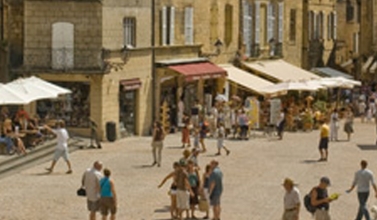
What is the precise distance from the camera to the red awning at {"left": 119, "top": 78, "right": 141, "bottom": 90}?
44419mm

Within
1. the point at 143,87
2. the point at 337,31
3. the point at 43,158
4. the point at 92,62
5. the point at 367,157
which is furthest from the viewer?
the point at 337,31

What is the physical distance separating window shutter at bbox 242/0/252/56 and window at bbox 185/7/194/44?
6839mm

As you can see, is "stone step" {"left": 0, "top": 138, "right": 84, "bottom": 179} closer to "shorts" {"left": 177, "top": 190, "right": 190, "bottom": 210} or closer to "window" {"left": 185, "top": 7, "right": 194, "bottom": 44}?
"shorts" {"left": 177, "top": 190, "right": 190, "bottom": 210}

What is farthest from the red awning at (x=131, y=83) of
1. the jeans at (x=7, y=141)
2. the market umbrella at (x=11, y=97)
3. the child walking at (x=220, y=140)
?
the jeans at (x=7, y=141)

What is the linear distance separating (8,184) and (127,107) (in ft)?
45.7

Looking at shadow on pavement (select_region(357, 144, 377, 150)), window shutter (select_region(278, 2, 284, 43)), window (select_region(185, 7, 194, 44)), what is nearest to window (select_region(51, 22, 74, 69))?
window (select_region(185, 7, 194, 44))

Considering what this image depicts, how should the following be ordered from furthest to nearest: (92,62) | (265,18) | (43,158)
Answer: (265,18) < (92,62) < (43,158)

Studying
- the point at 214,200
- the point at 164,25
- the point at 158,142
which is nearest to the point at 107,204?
the point at 214,200

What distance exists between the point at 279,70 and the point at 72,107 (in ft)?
59.9

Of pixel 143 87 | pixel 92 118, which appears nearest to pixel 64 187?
pixel 92 118

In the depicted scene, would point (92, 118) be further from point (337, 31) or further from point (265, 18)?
point (337, 31)

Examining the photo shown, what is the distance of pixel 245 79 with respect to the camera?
2095 inches

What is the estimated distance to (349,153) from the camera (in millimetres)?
41406

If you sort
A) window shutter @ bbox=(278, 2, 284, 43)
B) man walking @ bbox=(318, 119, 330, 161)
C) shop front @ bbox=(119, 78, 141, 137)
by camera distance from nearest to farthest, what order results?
man walking @ bbox=(318, 119, 330, 161) < shop front @ bbox=(119, 78, 141, 137) < window shutter @ bbox=(278, 2, 284, 43)
